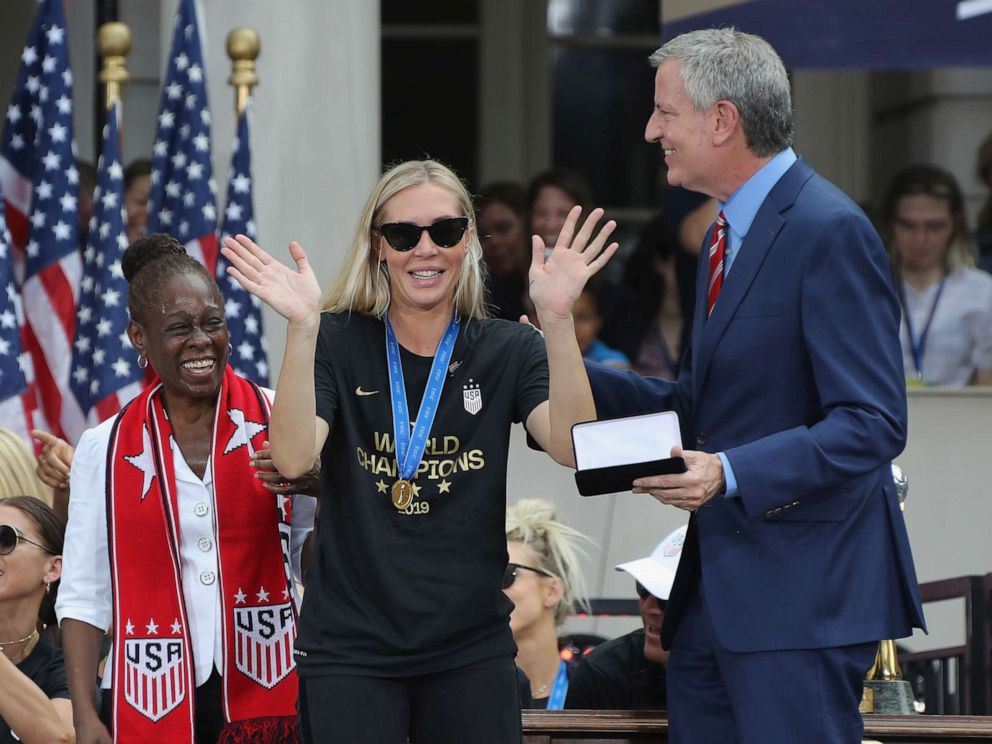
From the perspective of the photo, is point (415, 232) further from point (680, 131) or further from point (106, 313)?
point (106, 313)

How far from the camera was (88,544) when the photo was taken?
4.19 m

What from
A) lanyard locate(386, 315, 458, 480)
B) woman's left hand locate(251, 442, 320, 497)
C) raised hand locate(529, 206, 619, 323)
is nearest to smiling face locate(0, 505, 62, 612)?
woman's left hand locate(251, 442, 320, 497)

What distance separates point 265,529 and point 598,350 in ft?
12.0

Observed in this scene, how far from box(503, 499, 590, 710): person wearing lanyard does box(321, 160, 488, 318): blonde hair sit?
168cm

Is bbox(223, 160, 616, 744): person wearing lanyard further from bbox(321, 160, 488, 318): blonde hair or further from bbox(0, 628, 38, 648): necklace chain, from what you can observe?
bbox(0, 628, 38, 648): necklace chain

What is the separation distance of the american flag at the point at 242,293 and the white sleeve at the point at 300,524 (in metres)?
2.61

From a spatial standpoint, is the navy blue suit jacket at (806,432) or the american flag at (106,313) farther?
the american flag at (106,313)

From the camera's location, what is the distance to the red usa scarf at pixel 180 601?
4.06 meters

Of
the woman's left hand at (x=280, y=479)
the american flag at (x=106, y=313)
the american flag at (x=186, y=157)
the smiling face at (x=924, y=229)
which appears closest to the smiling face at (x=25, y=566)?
the woman's left hand at (x=280, y=479)

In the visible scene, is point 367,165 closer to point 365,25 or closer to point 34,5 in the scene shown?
point 365,25

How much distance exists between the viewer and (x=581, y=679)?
5.14m

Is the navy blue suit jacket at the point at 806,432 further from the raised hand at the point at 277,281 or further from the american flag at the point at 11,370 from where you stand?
the american flag at the point at 11,370

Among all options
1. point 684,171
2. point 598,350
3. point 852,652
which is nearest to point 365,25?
point 598,350

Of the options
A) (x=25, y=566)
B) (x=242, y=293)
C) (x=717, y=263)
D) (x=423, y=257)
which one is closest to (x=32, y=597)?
(x=25, y=566)
